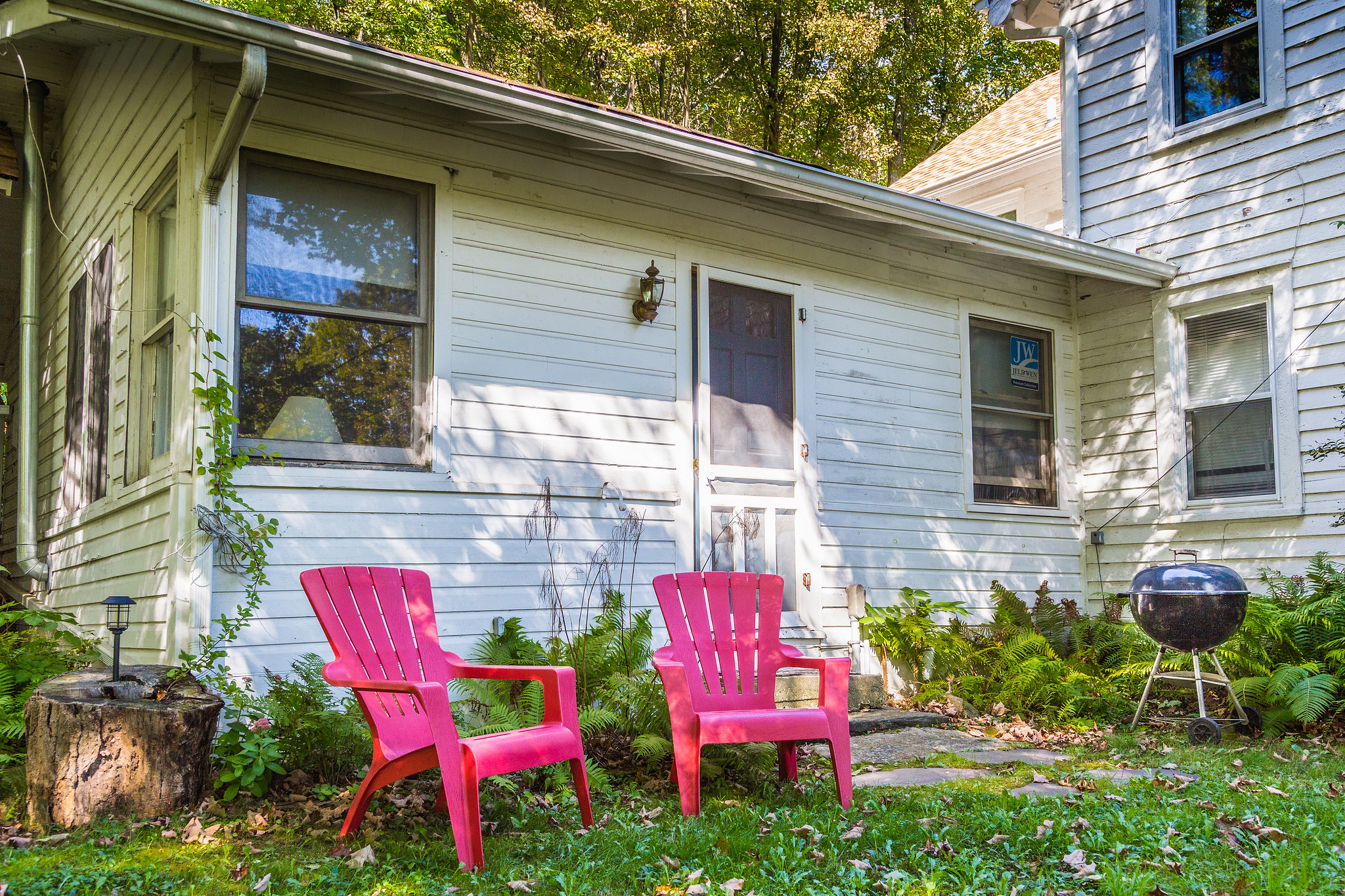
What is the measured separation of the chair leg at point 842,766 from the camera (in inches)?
151

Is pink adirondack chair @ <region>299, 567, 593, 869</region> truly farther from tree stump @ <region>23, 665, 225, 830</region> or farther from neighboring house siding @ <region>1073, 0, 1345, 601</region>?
neighboring house siding @ <region>1073, 0, 1345, 601</region>

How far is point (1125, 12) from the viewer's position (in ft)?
25.7

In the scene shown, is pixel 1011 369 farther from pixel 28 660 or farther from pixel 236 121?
pixel 28 660

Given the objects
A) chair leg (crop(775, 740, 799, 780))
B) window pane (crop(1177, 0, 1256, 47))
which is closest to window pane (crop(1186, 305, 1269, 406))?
window pane (crop(1177, 0, 1256, 47))

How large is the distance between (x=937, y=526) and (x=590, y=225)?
10.4 feet

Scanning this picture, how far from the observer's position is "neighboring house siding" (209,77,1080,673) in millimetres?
4785

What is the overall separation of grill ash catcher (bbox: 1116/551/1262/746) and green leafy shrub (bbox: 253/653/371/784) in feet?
13.4

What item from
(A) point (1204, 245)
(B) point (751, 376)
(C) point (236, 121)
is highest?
(A) point (1204, 245)

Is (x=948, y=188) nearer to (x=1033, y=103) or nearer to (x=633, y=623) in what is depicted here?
(x=1033, y=103)

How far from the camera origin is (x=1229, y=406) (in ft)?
23.1

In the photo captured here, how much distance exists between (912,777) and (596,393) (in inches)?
99.0

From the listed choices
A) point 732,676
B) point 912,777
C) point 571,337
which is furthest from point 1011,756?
point 571,337

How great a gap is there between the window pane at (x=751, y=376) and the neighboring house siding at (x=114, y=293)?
2.98 m

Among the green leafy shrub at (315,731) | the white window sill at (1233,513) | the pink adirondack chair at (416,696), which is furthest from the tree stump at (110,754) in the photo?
the white window sill at (1233,513)
